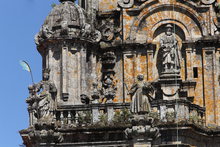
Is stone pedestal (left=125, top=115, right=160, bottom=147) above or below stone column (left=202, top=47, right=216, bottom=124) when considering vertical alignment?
below

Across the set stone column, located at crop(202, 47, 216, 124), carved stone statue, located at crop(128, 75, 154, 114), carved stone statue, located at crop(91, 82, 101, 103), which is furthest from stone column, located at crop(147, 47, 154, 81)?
carved stone statue, located at crop(128, 75, 154, 114)

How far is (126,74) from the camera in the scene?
6178 centimetres

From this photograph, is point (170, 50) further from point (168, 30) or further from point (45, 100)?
point (45, 100)

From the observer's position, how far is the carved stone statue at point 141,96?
55156 mm

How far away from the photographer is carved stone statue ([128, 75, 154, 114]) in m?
55.2

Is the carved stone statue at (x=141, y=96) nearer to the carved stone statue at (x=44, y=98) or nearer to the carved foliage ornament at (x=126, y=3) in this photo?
the carved stone statue at (x=44, y=98)

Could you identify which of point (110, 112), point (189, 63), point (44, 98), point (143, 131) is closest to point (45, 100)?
point (44, 98)

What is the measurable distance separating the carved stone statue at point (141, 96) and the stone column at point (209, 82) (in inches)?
170

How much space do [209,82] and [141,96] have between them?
248 inches

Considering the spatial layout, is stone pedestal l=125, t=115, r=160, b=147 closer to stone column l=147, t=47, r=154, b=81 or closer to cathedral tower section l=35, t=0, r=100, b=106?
cathedral tower section l=35, t=0, r=100, b=106

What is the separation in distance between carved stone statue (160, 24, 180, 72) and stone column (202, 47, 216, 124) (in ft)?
6.43

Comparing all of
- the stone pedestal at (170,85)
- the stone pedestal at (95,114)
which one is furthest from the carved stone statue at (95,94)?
the stone pedestal at (170,85)

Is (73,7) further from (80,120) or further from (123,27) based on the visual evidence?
(80,120)

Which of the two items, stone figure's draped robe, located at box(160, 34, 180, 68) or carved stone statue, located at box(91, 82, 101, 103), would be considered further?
stone figure's draped robe, located at box(160, 34, 180, 68)
